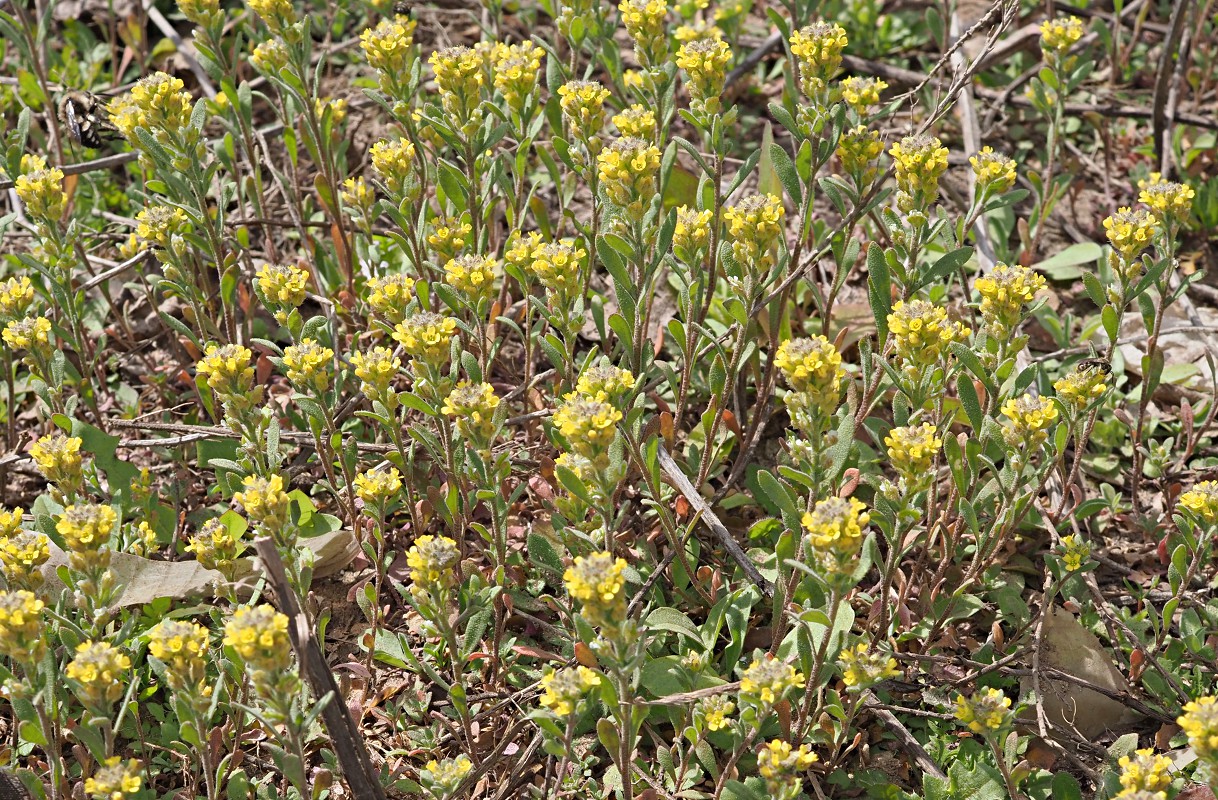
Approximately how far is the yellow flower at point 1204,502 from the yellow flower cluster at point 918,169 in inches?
43.2

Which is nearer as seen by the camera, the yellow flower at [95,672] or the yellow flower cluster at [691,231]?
the yellow flower at [95,672]

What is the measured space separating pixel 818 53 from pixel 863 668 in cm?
177

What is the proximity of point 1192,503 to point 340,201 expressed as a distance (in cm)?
327

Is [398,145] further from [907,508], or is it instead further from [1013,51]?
[1013,51]

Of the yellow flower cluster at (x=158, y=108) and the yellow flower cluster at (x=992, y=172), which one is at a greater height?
the yellow flower cluster at (x=158, y=108)

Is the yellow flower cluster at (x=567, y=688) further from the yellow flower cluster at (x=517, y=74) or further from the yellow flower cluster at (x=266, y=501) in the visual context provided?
the yellow flower cluster at (x=517, y=74)

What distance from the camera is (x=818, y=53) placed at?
343 centimetres

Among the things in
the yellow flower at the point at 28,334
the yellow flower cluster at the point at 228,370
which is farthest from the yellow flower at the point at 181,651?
the yellow flower at the point at 28,334

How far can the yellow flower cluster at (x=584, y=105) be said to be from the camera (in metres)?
3.59

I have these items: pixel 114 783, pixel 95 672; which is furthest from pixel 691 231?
pixel 114 783

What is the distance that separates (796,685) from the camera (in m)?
2.77

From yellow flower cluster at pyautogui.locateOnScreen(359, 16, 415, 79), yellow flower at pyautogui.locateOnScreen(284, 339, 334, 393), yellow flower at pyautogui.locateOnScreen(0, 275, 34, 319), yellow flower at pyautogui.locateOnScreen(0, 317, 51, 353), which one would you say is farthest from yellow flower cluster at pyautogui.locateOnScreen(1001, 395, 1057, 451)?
yellow flower at pyautogui.locateOnScreen(0, 275, 34, 319)

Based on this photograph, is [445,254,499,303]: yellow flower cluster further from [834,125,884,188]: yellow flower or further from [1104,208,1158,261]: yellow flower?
[1104,208,1158,261]: yellow flower

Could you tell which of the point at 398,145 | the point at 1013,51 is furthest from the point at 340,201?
the point at 1013,51
